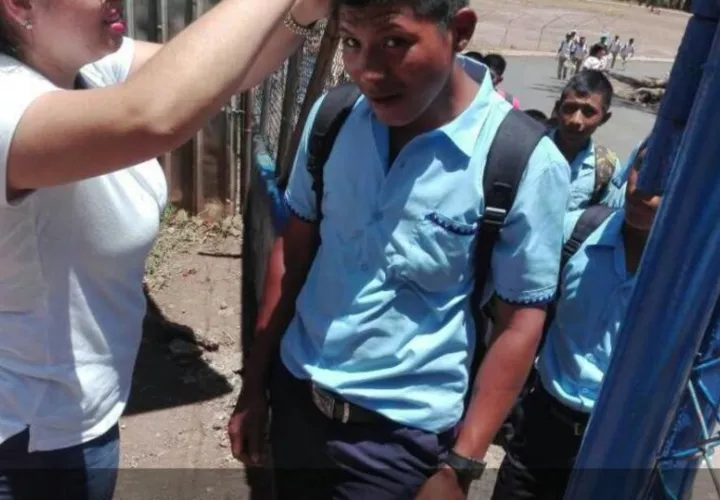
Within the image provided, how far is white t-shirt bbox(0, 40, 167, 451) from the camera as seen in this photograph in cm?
151

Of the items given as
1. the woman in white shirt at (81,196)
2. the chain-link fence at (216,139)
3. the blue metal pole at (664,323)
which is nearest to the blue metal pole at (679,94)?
the blue metal pole at (664,323)

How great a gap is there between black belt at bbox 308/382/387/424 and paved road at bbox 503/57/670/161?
10430mm

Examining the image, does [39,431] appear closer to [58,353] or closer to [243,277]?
[58,353]

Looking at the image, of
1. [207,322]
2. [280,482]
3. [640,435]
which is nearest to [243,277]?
[207,322]

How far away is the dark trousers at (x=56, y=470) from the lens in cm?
163

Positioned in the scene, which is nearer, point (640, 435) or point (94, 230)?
point (640, 435)

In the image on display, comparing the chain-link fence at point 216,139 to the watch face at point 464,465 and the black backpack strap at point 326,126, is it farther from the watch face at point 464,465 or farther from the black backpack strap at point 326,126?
the watch face at point 464,465

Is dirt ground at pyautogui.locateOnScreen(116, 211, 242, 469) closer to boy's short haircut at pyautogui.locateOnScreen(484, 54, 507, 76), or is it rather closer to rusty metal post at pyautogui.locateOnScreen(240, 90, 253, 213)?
rusty metal post at pyautogui.locateOnScreen(240, 90, 253, 213)

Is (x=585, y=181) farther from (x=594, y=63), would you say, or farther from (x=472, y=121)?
(x=594, y=63)

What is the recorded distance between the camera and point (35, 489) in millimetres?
1664

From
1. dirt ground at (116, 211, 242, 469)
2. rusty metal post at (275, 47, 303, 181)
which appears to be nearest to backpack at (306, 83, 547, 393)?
dirt ground at (116, 211, 242, 469)

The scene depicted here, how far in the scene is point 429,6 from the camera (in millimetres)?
1596

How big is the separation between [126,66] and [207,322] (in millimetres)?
2746

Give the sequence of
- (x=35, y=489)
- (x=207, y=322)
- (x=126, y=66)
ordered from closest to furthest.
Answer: (x=35, y=489) < (x=126, y=66) < (x=207, y=322)
